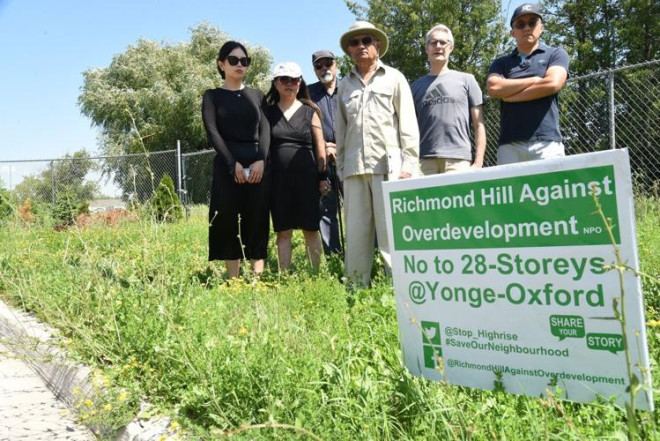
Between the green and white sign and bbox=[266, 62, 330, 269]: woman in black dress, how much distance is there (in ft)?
9.35

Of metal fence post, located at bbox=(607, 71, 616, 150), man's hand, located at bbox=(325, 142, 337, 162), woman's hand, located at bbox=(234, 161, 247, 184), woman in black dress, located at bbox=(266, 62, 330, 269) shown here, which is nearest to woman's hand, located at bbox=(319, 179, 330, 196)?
woman in black dress, located at bbox=(266, 62, 330, 269)

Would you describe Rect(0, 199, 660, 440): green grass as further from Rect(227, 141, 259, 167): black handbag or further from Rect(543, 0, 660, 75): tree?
Rect(543, 0, 660, 75): tree

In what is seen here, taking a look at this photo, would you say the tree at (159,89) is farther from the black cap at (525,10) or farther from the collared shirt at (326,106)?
the black cap at (525,10)

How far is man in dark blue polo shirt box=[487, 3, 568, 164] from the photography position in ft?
13.9

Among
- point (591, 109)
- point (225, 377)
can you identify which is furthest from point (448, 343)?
point (591, 109)

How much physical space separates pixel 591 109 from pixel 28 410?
8690mm

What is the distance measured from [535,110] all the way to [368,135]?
1200 millimetres

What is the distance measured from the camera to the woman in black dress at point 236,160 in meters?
4.98

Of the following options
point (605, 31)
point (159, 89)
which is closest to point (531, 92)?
point (605, 31)

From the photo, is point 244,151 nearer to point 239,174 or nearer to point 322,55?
point 239,174

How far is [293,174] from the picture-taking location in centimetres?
521

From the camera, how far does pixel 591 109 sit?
934 cm

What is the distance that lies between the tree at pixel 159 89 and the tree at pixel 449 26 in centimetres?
873

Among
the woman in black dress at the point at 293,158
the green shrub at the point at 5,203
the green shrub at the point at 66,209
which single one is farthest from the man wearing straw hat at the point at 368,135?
the green shrub at the point at 5,203
